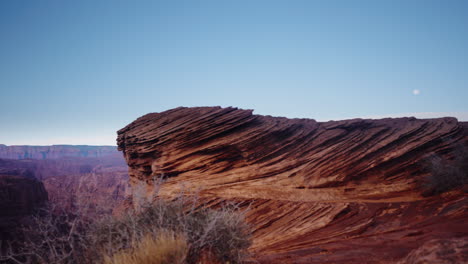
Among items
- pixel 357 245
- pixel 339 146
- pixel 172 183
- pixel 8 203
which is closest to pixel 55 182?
pixel 8 203

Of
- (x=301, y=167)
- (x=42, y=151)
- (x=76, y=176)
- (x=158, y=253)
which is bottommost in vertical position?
(x=76, y=176)

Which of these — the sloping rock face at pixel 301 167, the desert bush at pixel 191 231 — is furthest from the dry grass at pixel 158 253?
the sloping rock face at pixel 301 167

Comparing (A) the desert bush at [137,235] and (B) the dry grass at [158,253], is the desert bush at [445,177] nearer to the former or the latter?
(A) the desert bush at [137,235]

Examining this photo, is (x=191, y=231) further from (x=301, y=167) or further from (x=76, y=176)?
(x=76, y=176)

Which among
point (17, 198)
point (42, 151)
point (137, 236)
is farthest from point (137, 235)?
point (42, 151)

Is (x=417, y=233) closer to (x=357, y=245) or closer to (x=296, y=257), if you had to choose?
(x=357, y=245)

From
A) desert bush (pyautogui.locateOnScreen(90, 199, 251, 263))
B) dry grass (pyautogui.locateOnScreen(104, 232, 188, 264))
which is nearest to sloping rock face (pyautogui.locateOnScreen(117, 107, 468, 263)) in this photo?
desert bush (pyautogui.locateOnScreen(90, 199, 251, 263))

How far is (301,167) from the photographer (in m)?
13.4

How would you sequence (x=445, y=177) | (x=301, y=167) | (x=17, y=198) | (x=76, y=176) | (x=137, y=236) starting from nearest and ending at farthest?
(x=137, y=236), (x=445, y=177), (x=301, y=167), (x=17, y=198), (x=76, y=176)

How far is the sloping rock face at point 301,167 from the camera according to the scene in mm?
9727

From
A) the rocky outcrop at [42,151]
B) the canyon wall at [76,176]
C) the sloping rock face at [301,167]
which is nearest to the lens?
the canyon wall at [76,176]

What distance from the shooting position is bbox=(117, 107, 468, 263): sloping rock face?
9727mm

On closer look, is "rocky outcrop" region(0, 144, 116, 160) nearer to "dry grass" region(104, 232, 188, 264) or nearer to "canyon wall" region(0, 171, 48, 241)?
"canyon wall" region(0, 171, 48, 241)

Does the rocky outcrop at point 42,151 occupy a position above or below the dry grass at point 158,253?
above
